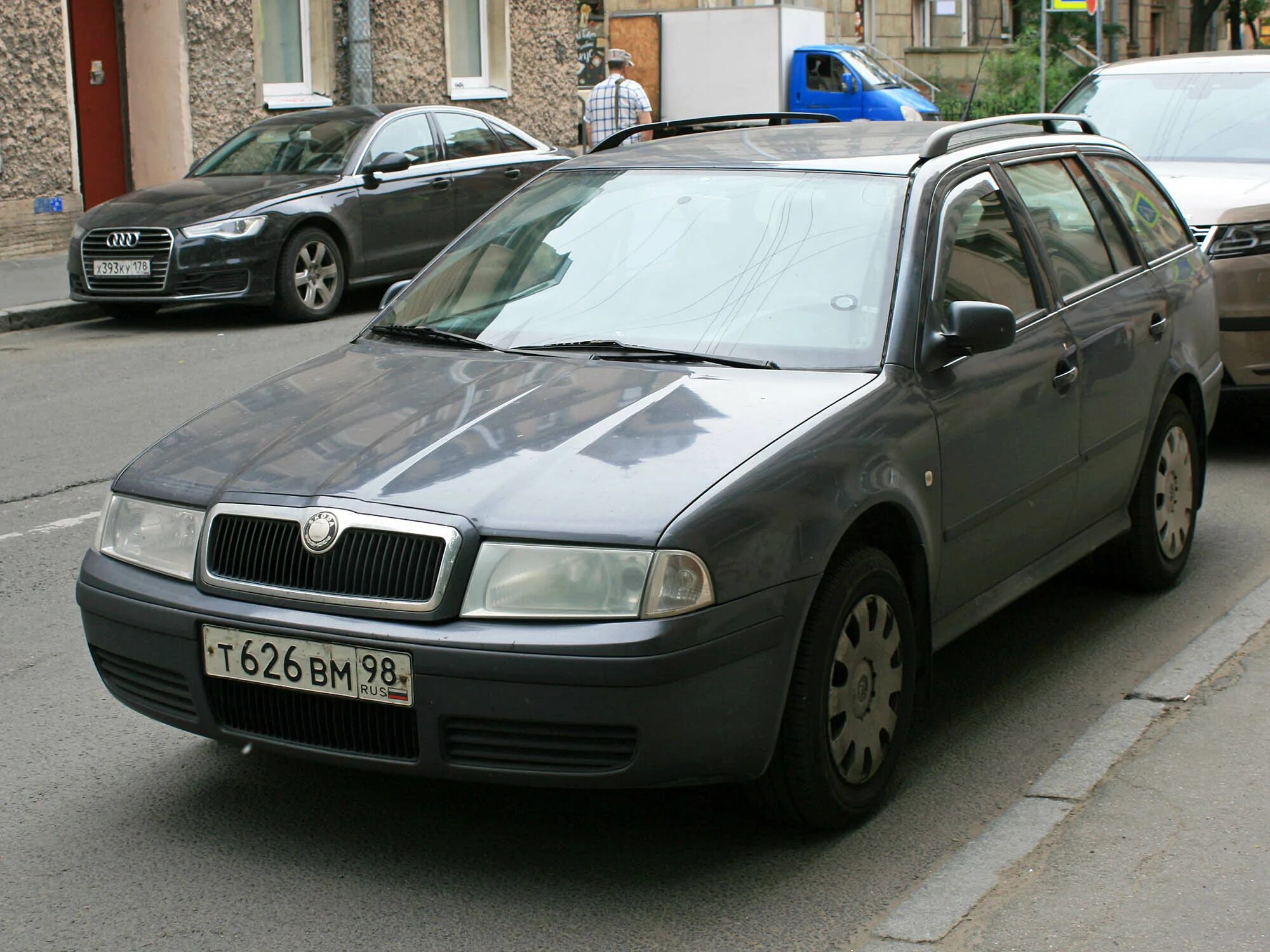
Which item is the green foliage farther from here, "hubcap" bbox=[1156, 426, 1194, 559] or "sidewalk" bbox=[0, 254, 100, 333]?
"hubcap" bbox=[1156, 426, 1194, 559]

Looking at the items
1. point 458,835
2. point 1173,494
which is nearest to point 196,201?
point 1173,494

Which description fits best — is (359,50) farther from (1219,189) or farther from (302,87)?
(1219,189)

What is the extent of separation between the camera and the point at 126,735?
460 cm

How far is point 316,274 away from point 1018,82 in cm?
2289

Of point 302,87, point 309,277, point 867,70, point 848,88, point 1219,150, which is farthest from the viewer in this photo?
point 867,70

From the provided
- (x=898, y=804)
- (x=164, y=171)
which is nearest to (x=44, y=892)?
(x=898, y=804)

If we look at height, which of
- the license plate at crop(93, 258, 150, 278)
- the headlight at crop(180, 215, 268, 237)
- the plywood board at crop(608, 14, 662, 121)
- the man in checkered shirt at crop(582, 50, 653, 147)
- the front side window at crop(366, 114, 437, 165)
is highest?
the plywood board at crop(608, 14, 662, 121)

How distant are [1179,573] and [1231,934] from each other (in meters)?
2.79

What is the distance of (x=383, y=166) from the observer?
44.2 ft

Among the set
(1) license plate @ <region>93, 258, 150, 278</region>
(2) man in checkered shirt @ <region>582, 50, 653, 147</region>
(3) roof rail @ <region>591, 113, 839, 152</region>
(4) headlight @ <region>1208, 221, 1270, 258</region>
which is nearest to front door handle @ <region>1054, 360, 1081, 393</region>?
(3) roof rail @ <region>591, 113, 839, 152</region>

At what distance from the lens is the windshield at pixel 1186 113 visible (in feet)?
30.5

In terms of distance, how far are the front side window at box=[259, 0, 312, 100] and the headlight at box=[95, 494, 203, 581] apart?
1652 cm

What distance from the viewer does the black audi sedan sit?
12.4 meters

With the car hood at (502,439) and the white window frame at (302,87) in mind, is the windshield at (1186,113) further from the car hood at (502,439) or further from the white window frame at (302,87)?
the white window frame at (302,87)
